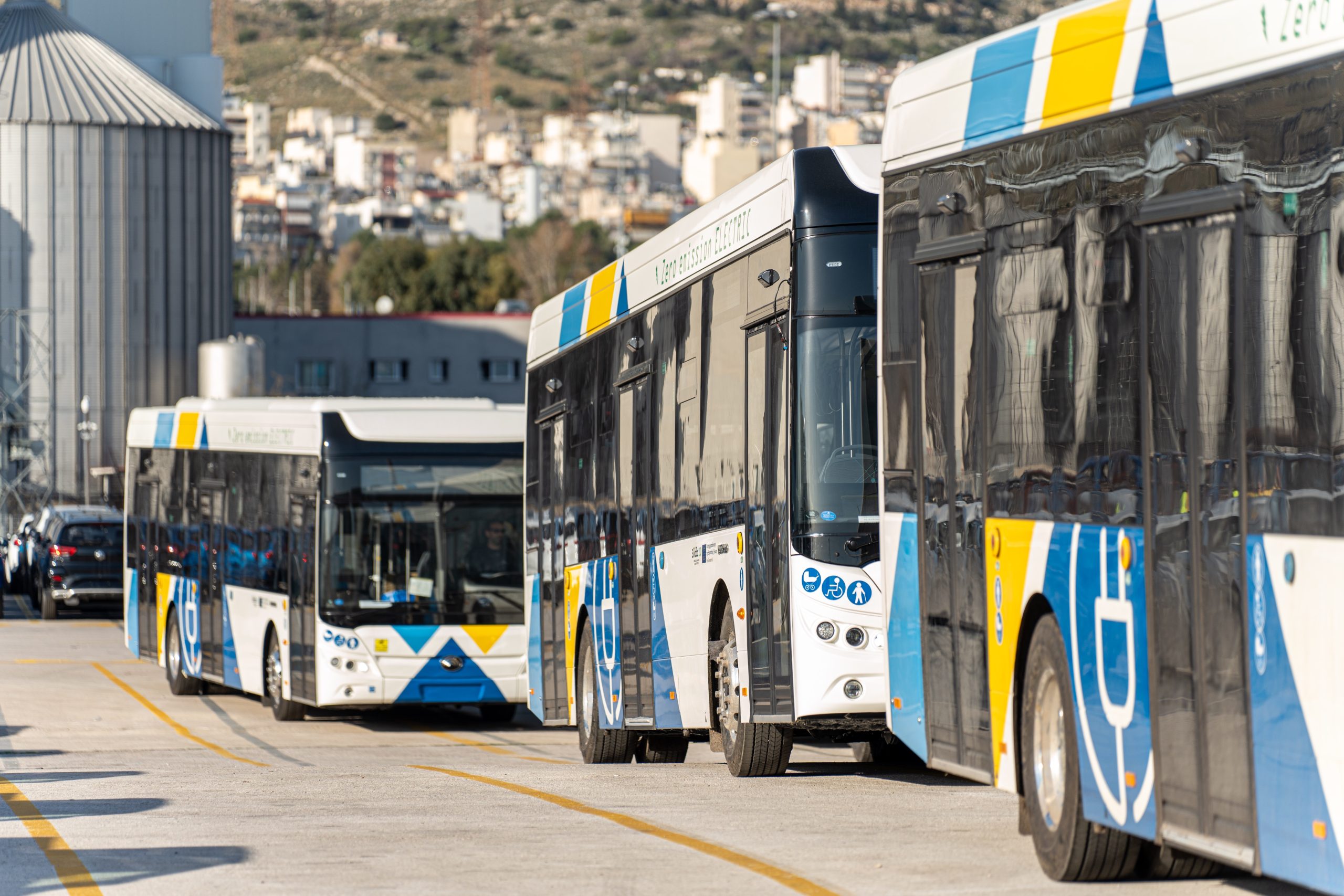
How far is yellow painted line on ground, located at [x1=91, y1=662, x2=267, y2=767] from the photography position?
1780 cm

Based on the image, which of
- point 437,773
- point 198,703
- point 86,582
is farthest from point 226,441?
point 86,582

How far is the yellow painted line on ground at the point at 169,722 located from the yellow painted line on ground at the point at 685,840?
14.3ft

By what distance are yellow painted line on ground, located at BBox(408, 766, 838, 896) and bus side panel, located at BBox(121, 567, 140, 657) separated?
644 inches

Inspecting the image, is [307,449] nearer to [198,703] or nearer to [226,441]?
[226,441]

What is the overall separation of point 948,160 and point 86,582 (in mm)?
33081

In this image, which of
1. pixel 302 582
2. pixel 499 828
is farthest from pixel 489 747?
pixel 499 828

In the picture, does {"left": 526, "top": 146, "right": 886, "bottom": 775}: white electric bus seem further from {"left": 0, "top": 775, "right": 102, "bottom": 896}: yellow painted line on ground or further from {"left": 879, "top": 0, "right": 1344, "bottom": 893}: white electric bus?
{"left": 0, "top": 775, "right": 102, "bottom": 896}: yellow painted line on ground

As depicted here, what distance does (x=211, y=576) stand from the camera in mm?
25094

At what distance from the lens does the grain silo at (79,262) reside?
226 feet

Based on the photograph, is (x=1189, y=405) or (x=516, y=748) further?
(x=516, y=748)

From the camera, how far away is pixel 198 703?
25375 mm

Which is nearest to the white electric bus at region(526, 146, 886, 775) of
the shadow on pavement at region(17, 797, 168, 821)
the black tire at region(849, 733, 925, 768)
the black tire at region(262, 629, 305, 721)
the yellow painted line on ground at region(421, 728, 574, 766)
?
the yellow painted line on ground at region(421, 728, 574, 766)

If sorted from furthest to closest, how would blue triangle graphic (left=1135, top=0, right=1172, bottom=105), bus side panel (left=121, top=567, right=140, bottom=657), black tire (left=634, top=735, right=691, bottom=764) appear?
1. bus side panel (left=121, top=567, right=140, bottom=657)
2. black tire (left=634, top=735, right=691, bottom=764)
3. blue triangle graphic (left=1135, top=0, right=1172, bottom=105)

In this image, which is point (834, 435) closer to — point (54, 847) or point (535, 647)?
point (54, 847)
